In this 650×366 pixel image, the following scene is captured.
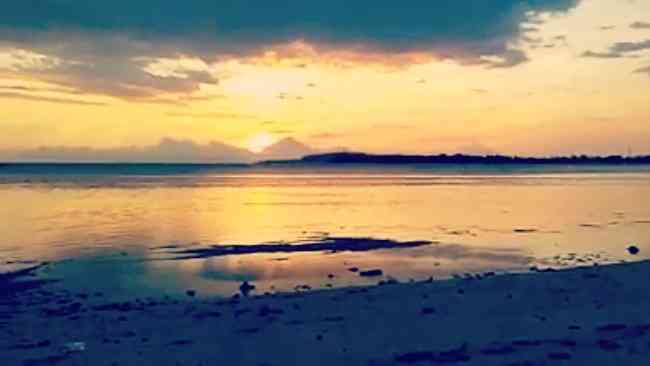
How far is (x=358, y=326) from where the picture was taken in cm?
1188

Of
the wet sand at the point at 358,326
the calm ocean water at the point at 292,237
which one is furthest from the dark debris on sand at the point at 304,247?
the wet sand at the point at 358,326

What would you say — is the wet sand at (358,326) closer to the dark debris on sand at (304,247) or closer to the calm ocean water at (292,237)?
the calm ocean water at (292,237)

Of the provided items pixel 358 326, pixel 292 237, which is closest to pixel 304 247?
pixel 292 237

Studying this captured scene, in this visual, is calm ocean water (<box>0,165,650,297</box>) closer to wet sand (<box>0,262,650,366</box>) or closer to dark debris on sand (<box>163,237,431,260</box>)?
dark debris on sand (<box>163,237,431,260</box>)

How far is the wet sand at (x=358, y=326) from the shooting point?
9.97 metres

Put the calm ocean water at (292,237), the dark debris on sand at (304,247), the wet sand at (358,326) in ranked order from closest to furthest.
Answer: the wet sand at (358,326)
the calm ocean water at (292,237)
the dark debris on sand at (304,247)

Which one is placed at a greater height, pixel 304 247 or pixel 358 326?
pixel 358 326

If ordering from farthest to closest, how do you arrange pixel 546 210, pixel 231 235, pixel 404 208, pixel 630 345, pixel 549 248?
Result: pixel 404 208
pixel 546 210
pixel 231 235
pixel 549 248
pixel 630 345

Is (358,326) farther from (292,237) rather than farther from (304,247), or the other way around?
(292,237)

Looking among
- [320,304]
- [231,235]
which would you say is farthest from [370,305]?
[231,235]

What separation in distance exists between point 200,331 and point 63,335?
211cm

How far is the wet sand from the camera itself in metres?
9.97

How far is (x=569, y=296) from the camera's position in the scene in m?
14.2

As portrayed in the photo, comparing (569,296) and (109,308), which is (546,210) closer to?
(569,296)
